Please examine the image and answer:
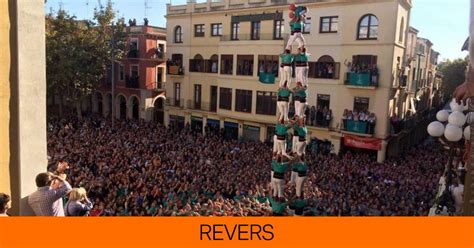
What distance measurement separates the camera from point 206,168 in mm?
17500

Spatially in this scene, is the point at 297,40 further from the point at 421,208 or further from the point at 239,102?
the point at 239,102

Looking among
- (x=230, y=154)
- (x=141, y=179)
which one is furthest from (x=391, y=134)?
(x=141, y=179)

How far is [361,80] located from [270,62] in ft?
20.7

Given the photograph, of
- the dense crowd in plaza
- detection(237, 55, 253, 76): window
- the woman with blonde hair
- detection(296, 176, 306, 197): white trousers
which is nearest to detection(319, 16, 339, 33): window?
detection(237, 55, 253, 76): window

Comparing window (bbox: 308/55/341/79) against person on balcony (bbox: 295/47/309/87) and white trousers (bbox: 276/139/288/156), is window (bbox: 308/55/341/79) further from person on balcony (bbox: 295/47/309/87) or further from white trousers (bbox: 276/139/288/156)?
white trousers (bbox: 276/139/288/156)

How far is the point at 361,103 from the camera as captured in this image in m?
24.3

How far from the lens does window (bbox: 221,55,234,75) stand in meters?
29.6

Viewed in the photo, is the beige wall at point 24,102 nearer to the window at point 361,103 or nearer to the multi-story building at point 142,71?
the window at point 361,103

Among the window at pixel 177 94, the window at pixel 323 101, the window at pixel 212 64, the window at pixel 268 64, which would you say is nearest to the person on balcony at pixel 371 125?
the window at pixel 323 101

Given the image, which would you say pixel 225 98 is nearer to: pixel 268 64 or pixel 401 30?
pixel 268 64

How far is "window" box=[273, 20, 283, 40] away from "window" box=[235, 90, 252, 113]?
4.14 metres

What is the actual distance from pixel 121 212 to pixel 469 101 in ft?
32.1

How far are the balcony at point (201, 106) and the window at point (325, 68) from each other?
8467mm

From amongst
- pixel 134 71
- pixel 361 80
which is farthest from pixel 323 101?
pixel 134 71
